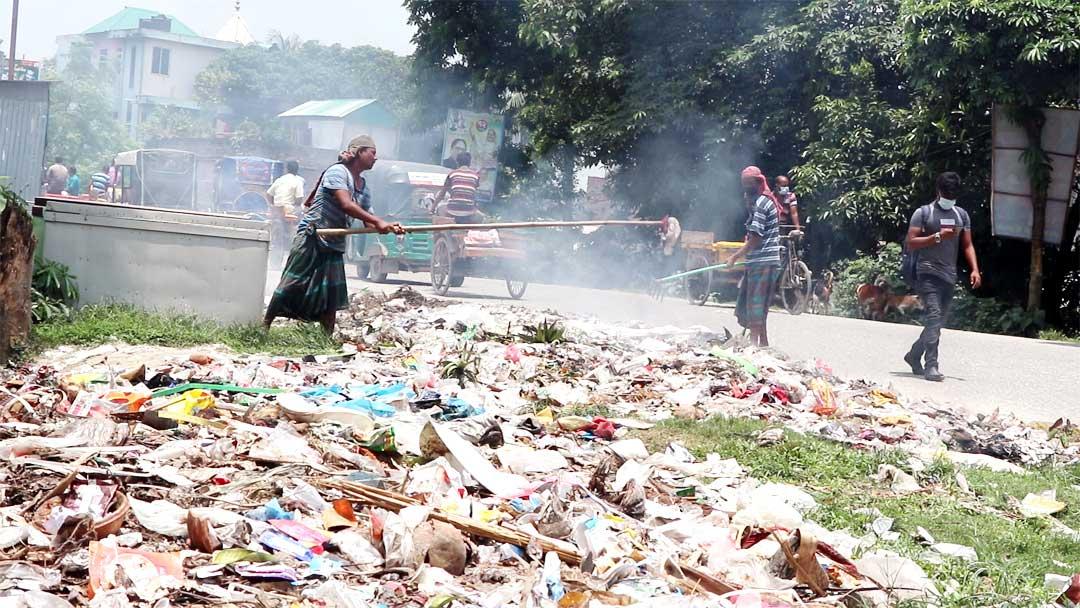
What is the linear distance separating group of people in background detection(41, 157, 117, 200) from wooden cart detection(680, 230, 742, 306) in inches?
481

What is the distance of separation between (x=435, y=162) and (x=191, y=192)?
653 centimetres

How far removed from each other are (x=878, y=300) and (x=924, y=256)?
350 inches

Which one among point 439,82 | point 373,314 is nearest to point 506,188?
point 439,82

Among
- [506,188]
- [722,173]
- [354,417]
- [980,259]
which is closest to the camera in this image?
[354,417]

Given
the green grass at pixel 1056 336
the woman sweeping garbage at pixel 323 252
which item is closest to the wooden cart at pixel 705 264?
the green grass at pixel 1056 336

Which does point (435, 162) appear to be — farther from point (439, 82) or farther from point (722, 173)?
point (722, 173)

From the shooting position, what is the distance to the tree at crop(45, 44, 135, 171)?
49.4 metres

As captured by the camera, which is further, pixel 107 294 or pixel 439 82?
pixel 439 82

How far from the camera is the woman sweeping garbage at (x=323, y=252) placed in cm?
928

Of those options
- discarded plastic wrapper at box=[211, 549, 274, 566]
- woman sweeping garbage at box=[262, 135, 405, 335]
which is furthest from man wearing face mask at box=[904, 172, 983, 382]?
discarded plastic wrapper at box=[211, 549, 274, 566]

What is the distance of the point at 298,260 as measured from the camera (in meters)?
9.29

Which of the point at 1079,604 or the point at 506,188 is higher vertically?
the point at 506,188

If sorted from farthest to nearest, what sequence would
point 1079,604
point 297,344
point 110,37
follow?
point 110,37
point 297,344
point 1079,604

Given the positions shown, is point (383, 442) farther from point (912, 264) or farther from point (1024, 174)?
point (1024, 174)
